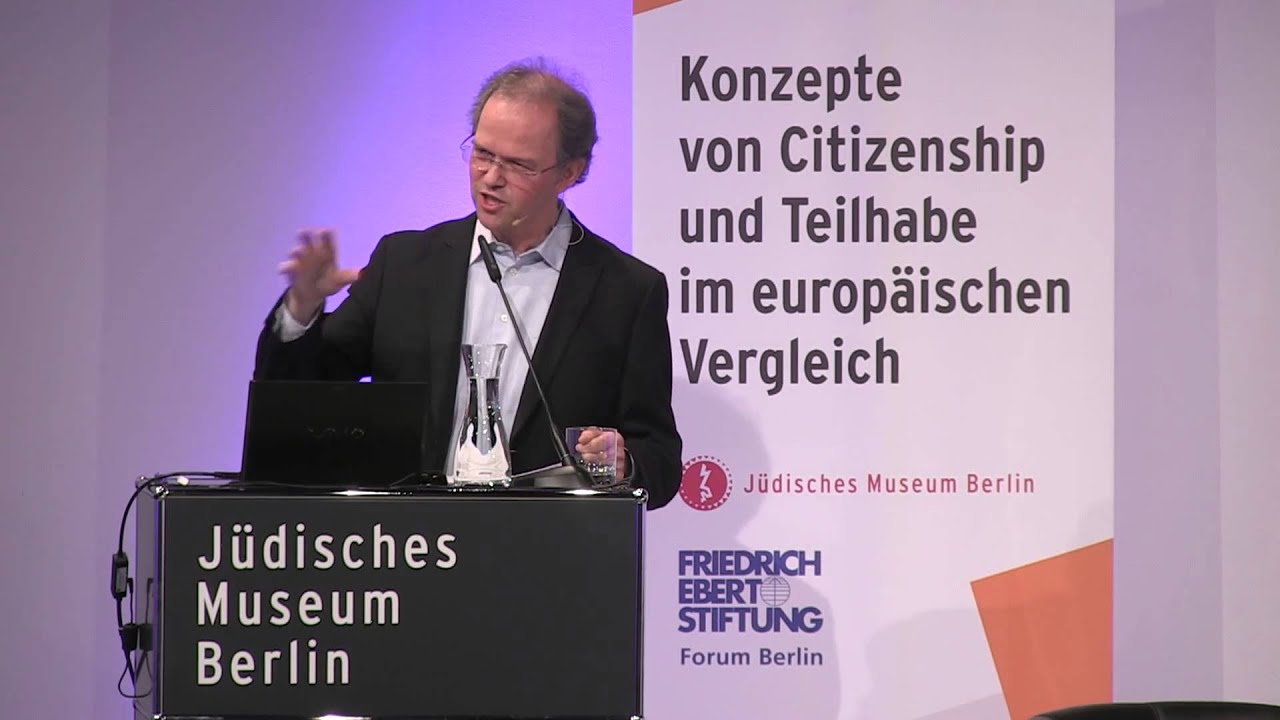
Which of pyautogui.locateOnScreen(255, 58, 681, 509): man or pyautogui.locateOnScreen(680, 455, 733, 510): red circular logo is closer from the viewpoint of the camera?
pyautogui.locateOnScreen(255, 58, 681, 509): man

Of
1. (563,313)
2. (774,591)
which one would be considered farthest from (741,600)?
(563,313)

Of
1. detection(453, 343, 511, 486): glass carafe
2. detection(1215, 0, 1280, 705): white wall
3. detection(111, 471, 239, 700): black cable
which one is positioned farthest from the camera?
detection(1215, 0, 1280, 705): white wall

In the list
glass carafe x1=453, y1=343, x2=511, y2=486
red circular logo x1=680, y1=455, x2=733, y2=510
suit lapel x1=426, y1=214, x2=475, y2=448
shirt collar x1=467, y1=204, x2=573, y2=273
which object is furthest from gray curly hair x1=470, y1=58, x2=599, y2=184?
red circular logo x1=680, y1=455, x2=733, y2=510

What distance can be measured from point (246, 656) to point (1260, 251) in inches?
124

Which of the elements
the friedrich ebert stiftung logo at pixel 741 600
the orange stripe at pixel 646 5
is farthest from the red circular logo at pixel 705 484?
the orange stripe at pixel 646 5

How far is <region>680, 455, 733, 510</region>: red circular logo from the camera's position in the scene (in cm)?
356

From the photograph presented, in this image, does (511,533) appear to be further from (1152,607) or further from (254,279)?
(1152,607)

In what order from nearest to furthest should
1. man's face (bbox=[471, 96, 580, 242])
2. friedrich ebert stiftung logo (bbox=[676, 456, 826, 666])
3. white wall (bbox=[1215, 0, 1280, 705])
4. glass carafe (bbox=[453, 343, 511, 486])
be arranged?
glass carafe (bbox=[453, 343, 511, 486])
man's face (bbox=[471, 96, 580, 242])
friedrich ebert stiftung logo (bbox=[676, 456, 826, 666])
white wall (bbox=[1215, 0, 1280, 705])

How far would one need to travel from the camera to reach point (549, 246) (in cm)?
283

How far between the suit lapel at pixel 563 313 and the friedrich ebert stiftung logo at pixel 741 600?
899 mm

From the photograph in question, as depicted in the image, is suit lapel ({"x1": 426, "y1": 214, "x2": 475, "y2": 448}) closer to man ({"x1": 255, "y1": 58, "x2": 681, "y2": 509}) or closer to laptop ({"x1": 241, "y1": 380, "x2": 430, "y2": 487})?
man ({"x1": 255, "y1": 58, "x2": 681, "y2": 509})

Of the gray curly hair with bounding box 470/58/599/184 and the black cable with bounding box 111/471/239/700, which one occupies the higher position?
the gray curly hair with bounding box 470/58/599/184

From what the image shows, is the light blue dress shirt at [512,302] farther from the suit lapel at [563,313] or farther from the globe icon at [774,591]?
the globe icon at [774,591]

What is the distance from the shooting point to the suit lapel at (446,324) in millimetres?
2678
